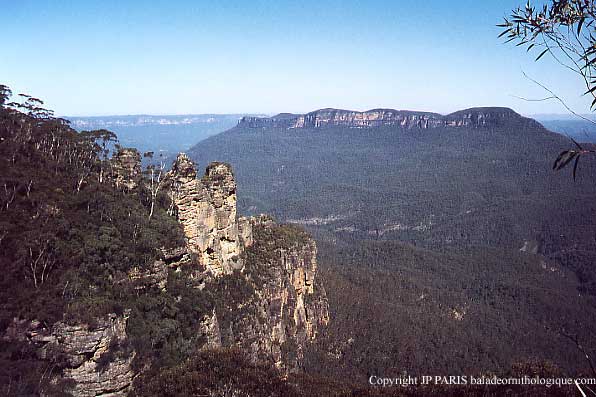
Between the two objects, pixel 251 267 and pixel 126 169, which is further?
pixel 251 267

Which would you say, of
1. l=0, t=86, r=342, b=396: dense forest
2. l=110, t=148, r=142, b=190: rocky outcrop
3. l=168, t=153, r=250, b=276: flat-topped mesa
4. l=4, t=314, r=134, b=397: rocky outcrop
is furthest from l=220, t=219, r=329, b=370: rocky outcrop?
l=110, t=148, r=142, b=190: rocky outcrop

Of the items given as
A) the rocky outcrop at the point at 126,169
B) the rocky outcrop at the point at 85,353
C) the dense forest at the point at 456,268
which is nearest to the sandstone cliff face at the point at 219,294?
the rocky outcrop at the point at 85,353

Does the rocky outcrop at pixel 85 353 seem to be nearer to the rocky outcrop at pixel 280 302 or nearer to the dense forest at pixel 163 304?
the dense forest at pixel 163 304

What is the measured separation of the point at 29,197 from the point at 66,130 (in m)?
15.7

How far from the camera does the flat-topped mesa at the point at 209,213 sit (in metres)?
31.1

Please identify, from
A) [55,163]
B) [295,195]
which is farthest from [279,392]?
[295,195]

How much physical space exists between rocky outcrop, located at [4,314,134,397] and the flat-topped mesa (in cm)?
1242

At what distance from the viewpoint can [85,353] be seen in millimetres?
17141

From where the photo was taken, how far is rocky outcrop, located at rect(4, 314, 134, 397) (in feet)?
Result: 53.9

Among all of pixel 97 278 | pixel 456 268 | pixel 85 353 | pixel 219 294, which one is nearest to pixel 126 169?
pixel 219 294

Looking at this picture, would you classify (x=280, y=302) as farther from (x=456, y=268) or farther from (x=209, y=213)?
(x=456, y=268)

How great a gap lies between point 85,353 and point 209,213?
17.0 metres

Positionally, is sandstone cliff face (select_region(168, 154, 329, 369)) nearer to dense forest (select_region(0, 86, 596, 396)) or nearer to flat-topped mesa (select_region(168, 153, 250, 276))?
flat-topped mesa (select_region(168, 153, 250, 276))

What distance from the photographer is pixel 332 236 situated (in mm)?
135250
